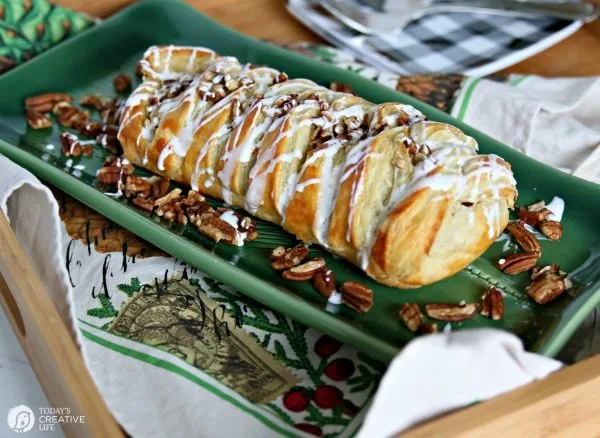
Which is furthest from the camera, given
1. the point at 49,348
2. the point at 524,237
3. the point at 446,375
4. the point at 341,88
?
the point at 341,88

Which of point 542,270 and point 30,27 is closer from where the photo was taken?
point 542,270

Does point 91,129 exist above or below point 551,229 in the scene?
below

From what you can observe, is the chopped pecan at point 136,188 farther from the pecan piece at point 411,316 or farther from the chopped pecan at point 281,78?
the pecan piece at point 411,316

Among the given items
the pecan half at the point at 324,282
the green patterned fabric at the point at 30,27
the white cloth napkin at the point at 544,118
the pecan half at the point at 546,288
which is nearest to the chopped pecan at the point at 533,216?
the pecan half at the point at 546,288

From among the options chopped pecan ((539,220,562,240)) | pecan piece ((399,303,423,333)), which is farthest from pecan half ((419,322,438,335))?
chopped pecan ((539,220,562,240))

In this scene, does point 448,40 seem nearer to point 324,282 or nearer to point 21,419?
point 324,282

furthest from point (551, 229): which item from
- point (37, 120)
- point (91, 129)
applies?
point (37, 120)

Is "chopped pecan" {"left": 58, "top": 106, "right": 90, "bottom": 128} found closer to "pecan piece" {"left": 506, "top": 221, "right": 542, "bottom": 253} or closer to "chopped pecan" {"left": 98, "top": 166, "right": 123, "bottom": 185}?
"chopped pecan" {"left": 98, "top": 166, "right": 123, "bottom": 185}

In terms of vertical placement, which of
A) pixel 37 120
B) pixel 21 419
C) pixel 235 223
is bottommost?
pixel 21 419
